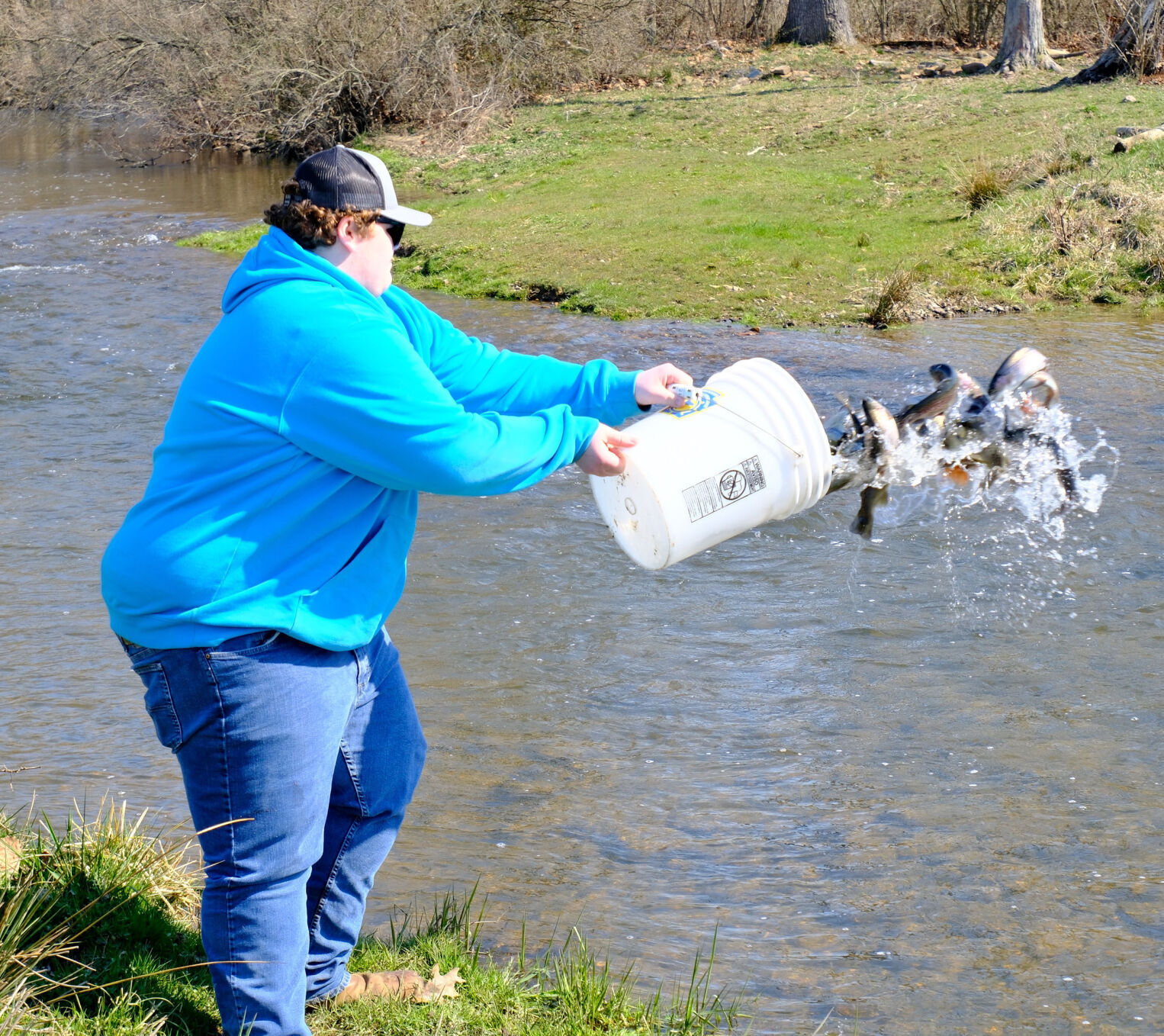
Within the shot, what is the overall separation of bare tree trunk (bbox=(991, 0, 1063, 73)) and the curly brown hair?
22537 mm

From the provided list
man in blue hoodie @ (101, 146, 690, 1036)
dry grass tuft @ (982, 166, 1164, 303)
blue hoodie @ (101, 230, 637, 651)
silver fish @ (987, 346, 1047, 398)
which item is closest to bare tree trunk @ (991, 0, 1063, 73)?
dry grass tuft @ (982, 166, 1164, 303)

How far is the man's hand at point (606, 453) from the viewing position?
9.96 ft

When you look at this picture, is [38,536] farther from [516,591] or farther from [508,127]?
[508,127]

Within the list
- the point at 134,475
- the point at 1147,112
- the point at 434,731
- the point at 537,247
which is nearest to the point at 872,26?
the point at 1147,112

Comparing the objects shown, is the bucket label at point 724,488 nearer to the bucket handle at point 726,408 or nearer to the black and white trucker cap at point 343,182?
the bucket handle at point 726,408

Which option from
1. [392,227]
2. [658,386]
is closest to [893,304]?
[658,386]

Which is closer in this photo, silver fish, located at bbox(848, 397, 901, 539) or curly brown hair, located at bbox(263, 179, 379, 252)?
curly brown hair, located at bbox(263, 179, 379, 252)

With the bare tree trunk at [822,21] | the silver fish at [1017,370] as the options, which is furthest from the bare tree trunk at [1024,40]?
the silver fish at [1017,370]

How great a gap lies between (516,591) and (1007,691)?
97.5 inches

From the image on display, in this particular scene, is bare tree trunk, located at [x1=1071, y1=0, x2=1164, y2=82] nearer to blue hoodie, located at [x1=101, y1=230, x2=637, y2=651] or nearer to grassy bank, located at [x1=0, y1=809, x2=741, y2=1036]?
grassy bank, located at [x1=0, y1=809, x2=741, y2=1036]

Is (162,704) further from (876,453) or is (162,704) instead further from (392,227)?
(876,453)

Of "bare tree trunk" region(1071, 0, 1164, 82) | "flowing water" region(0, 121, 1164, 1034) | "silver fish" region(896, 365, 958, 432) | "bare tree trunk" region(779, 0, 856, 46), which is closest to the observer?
"flowing water" region(0, 121, 1164, 1034)

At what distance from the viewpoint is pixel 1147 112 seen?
57.1ft

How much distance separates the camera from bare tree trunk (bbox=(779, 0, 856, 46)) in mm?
27781
